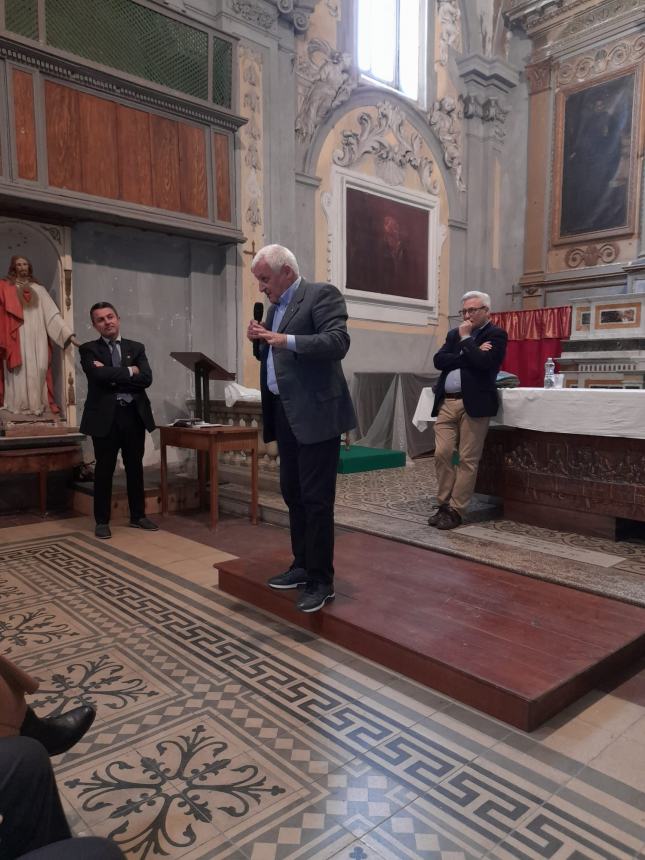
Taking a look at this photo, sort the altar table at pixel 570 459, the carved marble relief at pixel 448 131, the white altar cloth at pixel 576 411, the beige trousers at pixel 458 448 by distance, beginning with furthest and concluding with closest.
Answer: the carved marble relief at pixel 448 131 → the beige trousers at pixel 458 448 → the altar table at pixel 570 459 → the white altar cloth at pixel 576 411

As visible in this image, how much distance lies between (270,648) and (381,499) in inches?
103

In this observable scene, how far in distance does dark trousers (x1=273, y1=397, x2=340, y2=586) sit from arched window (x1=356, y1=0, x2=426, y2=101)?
785cm

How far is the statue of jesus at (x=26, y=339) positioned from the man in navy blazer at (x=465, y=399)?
3478 millimetres

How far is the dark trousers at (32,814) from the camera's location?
40.6 inches

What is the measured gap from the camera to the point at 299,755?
196 cm

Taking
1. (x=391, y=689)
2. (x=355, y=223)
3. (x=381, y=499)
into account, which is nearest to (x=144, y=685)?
(x=391, y=689)

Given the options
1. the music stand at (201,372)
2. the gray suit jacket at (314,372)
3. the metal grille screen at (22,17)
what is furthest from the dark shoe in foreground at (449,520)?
the metal grille screen at (22,17)

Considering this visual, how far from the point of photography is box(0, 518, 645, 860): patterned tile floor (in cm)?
162

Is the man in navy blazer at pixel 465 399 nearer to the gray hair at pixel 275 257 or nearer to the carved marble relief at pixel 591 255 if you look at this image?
the gray hair at pixel 275 257

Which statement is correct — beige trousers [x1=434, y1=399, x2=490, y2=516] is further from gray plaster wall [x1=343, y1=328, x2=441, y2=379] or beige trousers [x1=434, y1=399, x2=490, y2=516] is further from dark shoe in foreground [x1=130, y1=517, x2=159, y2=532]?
gray plaster wall [x1=343, y1=328, x2=441, y2=379]

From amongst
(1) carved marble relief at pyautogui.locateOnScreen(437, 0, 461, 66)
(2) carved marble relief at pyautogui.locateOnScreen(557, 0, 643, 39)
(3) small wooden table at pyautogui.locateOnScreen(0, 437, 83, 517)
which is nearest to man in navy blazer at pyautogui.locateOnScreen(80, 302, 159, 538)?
(3) small wooden table at pyautogui.locateOnScreen(0, 437, 83, 517)

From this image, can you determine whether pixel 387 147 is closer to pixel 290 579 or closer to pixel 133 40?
pixel 133 40

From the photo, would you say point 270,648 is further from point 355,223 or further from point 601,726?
point 355,223

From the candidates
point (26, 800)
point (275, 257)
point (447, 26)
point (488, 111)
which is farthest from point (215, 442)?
point (447, 26)
